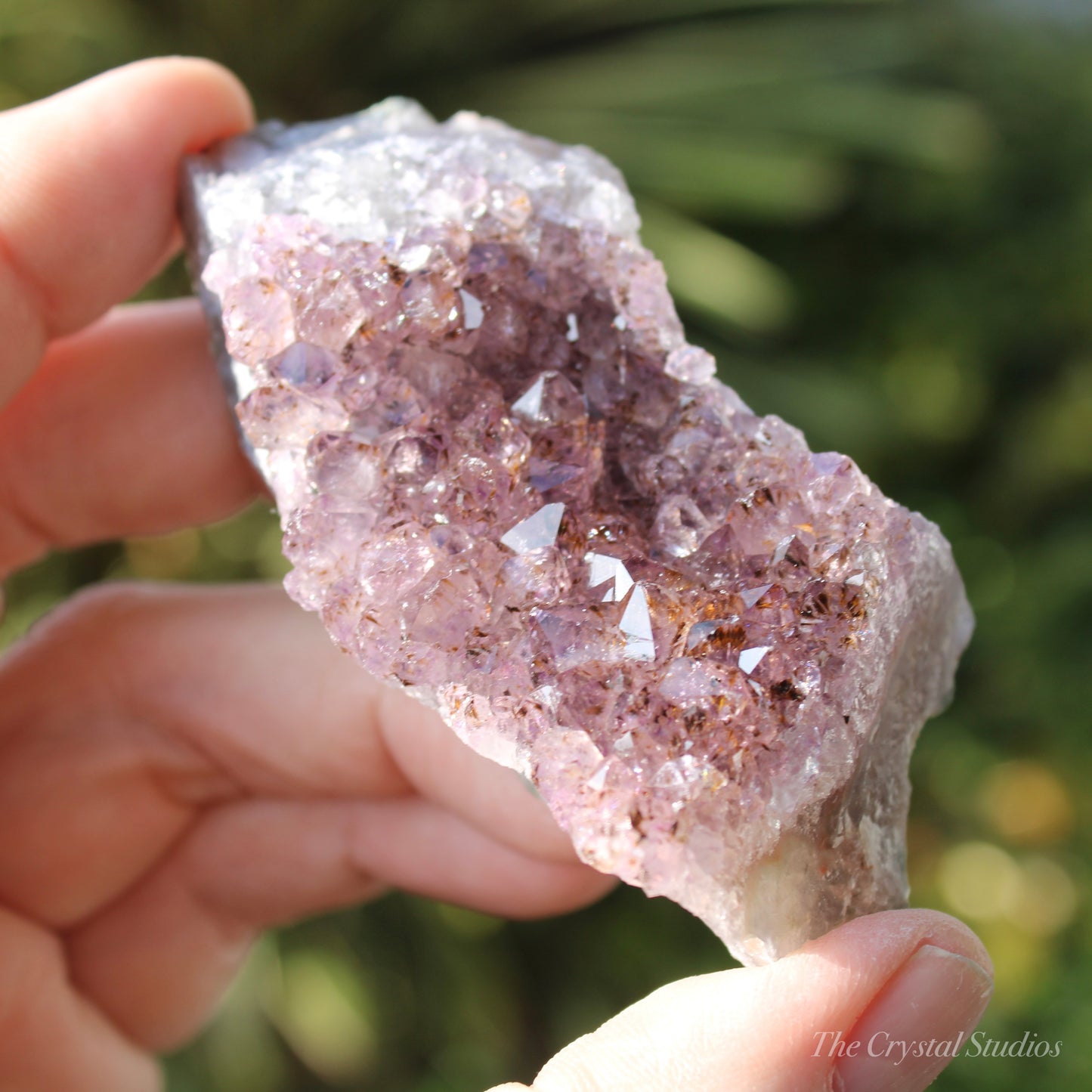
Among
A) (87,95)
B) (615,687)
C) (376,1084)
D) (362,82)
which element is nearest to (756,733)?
(615,687)

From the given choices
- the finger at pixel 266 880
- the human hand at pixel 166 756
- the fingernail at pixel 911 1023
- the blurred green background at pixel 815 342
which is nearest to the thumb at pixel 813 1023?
the fingernail at pixel 911 1023

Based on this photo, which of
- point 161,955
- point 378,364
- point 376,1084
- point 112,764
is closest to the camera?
point 378,364

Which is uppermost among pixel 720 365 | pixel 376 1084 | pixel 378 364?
pixel 378 364

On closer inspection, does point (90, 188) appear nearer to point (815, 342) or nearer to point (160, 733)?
point (160, 733)

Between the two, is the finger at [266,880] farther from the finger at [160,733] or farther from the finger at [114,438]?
the finger at [114,438]

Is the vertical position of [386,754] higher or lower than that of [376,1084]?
higher

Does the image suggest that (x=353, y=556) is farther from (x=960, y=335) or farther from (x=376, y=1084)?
(x=960, y=335)

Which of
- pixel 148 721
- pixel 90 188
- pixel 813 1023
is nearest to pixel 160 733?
pixel 148 721
